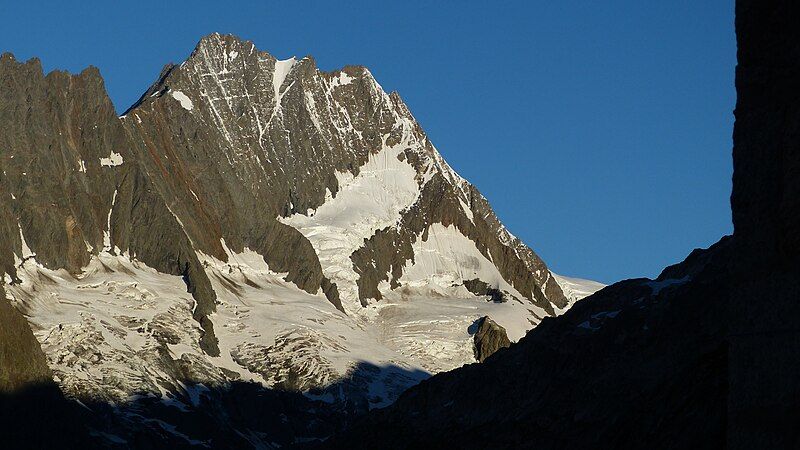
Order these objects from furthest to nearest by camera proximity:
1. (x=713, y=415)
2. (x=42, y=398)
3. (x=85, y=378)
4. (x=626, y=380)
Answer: (x=85, y=378), (x=42, y=398), (x=626, y=380), (x=713, y=415)

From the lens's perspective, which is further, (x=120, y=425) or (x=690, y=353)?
(x=120, y=425)

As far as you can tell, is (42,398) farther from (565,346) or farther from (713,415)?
(713,415)

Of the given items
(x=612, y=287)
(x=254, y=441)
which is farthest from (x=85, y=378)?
(x=612, y=287)

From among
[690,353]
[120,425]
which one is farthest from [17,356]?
[690,353]

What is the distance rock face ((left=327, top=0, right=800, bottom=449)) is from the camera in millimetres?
6113

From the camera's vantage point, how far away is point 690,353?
1364 inches

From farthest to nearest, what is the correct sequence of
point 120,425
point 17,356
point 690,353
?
point 120,425, point 17,356, point 690,353

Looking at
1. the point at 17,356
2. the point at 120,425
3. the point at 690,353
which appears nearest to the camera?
the point at 690,353

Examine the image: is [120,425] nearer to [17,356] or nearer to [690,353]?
[17,356]

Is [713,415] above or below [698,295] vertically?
below

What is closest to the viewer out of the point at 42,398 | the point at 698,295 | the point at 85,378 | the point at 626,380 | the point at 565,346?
the point at 626,380

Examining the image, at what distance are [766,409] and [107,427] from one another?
176981mm

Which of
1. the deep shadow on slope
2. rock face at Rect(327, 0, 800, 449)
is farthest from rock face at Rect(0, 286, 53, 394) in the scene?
rock face at Rect(327, 0, 800, 449)

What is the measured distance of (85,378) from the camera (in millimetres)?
189375
